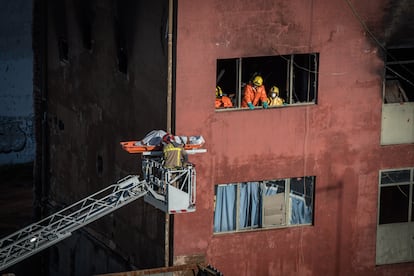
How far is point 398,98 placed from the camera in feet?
117

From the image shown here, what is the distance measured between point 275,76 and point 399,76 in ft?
10.6

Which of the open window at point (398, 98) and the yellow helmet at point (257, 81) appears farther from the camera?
the open window at point (398, 98)

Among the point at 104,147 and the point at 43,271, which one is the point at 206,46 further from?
the point at 43,271

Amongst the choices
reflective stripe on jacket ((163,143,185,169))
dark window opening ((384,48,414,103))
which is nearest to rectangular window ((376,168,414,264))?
dark window opening ((384,48,414,103))

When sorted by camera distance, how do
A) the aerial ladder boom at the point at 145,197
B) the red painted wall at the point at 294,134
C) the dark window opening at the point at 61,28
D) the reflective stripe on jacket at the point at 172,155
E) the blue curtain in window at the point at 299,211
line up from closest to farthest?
the reflective stripe on jacket at the point at 172,155, the aerial ladder boom at the point at 145,197, the red painted wall at the point at 294,134, the blue curtain in window at the point at 299,211, the dark window opening at the point at 61,28

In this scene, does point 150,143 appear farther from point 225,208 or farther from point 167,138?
point 225,208

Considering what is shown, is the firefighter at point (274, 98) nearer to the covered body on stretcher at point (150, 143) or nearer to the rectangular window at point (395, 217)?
the covered body on stretcher at point (150, 143)

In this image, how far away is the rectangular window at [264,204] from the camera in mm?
34438

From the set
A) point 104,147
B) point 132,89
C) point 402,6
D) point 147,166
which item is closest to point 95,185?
point 104,147

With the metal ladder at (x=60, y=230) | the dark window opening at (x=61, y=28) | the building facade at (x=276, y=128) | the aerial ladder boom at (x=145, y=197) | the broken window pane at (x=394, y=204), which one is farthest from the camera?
the dark window opening at (x=61, y=28)

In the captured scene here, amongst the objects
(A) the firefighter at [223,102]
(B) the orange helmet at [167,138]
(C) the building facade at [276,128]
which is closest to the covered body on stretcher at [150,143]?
(B) the orange helmet at [167,138]

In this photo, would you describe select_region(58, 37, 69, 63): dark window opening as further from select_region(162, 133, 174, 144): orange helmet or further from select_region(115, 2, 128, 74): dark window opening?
select_region(162, 133, 174, 144): orange helmet

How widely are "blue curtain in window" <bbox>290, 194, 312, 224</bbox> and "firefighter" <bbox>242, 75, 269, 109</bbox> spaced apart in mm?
2700

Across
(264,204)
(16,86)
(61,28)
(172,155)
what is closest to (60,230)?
(172,155)
